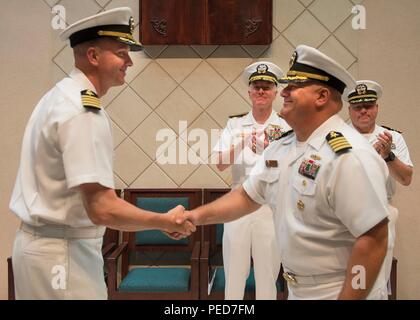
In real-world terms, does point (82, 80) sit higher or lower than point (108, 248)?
higher

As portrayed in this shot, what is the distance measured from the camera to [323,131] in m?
1.68

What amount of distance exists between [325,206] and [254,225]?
150cm

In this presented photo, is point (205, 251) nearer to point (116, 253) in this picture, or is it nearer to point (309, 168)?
point (116, 253)

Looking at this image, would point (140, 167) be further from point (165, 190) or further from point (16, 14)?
point (16, 14)

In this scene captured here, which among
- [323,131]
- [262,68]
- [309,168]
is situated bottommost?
[309,168]

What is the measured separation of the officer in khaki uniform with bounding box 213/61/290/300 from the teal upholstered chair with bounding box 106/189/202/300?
0.24 meters

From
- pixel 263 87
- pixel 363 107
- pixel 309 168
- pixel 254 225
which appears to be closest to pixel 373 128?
pixel 363 107

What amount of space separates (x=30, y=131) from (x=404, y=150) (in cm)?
241

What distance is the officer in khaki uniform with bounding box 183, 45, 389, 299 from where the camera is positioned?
1.46 metres

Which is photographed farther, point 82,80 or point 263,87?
point 263,87

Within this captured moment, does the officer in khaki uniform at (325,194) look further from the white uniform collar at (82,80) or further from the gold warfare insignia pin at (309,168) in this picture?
the white uniform collar at (82,80)

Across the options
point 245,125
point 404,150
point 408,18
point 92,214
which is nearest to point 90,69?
point 92,214

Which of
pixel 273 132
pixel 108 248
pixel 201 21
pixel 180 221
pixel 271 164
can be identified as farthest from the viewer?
pixel 201 21

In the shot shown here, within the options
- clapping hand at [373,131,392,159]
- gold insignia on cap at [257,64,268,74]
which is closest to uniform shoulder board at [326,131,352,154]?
clapping hand at [373,131,392,159]
